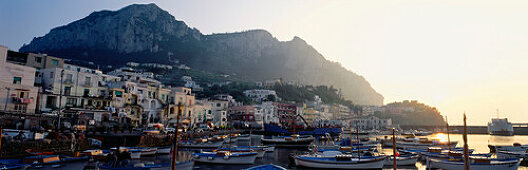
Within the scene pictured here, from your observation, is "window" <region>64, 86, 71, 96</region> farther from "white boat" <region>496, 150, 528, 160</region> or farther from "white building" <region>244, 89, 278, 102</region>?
"white building" <region>244, 89, 278, 102</region>

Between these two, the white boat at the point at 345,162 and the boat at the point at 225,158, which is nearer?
the white boat at the point at 345,162

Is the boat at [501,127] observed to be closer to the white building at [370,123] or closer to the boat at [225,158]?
the white building at [370,123]

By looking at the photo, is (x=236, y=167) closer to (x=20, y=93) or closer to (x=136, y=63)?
(x=20, y=93)

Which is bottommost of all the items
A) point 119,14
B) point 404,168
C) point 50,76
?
point 404,168

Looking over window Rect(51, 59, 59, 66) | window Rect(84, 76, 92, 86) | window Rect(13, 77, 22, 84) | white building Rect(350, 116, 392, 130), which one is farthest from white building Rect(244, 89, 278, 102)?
window Rect(13, 77, 22, 84)

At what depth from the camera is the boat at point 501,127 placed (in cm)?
10338

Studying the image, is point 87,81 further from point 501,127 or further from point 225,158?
point 501,127

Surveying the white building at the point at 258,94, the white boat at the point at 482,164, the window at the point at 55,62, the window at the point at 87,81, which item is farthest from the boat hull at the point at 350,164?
the white building at the point at 258,94

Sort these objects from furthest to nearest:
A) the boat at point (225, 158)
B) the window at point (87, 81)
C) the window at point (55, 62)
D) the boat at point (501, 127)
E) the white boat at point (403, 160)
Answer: the boat at point (501, 127)
the window at point (55, 62)
the window at point (87, 81)
the white boat at point (403, 160)
the boat at point (225, 158)

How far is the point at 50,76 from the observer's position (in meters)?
48.3

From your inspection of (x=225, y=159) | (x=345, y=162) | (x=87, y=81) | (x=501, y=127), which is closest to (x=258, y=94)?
(x=87, y=81)

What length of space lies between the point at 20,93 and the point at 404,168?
4891 cm

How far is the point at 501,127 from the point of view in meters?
105

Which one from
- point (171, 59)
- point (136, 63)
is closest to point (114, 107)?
point (136, 63)
